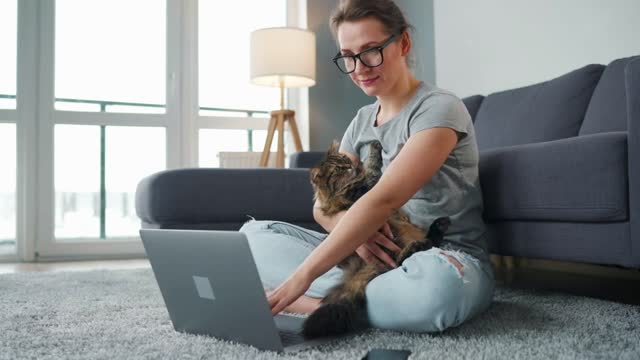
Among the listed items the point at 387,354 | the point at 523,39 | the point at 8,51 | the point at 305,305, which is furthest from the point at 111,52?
the point at 387,354

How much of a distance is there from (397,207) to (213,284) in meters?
0.39

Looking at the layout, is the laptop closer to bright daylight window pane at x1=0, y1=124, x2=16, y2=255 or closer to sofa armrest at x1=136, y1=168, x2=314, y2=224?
sofa armrest at x1=136, y1=168, x2=314, y2=224

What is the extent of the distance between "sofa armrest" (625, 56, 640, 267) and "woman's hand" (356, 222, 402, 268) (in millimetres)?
592

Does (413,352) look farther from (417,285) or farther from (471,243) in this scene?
(471,243)

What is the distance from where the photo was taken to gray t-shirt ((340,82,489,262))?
53.3 inches

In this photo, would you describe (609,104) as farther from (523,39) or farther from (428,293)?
(428,293)

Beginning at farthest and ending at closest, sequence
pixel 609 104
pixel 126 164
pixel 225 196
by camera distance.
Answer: pixel 126 164, pixel 225 196, pixel 609 104

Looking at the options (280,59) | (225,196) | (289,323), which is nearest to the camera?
(289,323)

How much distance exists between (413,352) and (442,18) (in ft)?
9.89

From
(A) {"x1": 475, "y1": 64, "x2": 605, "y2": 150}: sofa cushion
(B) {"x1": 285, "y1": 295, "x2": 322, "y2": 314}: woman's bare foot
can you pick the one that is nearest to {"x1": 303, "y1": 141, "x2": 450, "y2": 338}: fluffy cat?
(B) {"x1": 285, "y1": 295, "x2": 322, "y2": 314}: woman's bare foot

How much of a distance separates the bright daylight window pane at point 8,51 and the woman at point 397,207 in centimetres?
289

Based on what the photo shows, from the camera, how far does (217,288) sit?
1.11 m

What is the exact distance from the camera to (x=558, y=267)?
2797mm

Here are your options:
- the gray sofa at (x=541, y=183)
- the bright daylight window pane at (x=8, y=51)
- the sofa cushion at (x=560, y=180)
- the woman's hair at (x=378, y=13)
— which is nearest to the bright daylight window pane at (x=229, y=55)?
the bright daylight window pane at (x=8, y=51)
